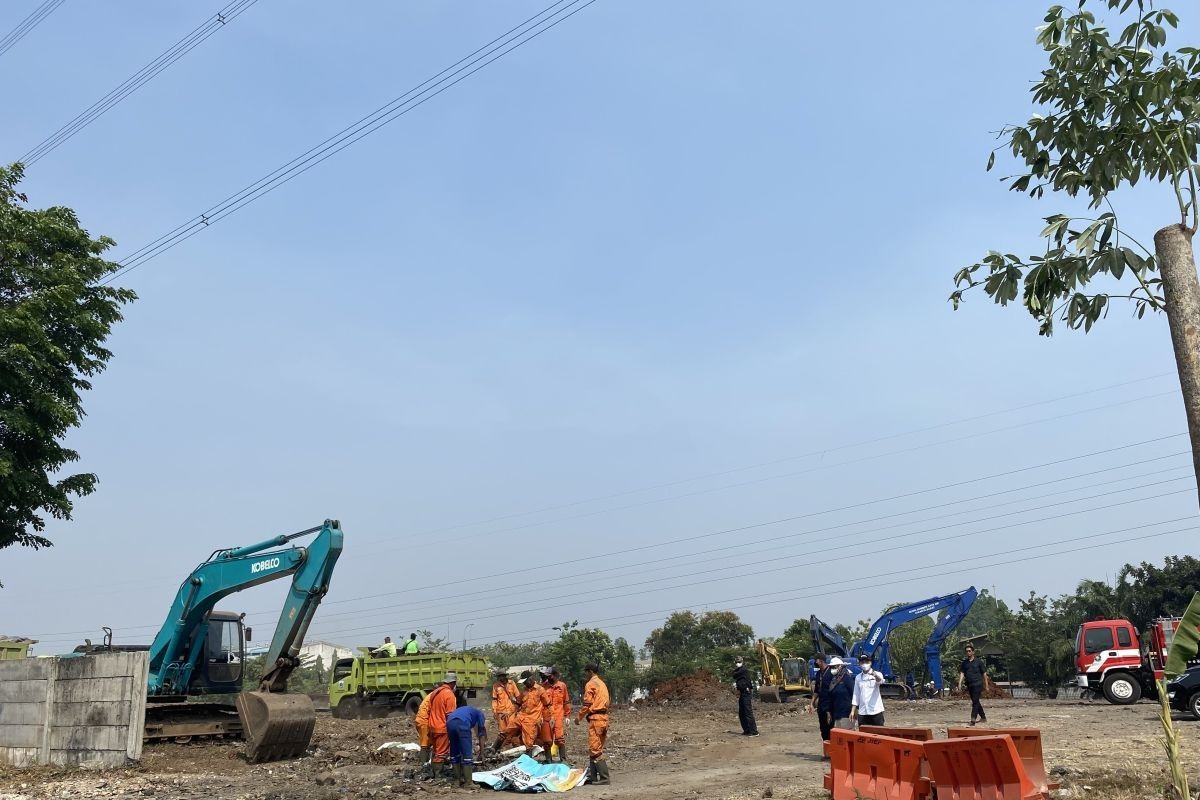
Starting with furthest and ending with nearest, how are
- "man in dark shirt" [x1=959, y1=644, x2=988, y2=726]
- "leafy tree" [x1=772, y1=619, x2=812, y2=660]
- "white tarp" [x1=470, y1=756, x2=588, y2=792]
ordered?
"leafy tree" [x1=772, y1=619, x2=812, y2=660] → "man in dark shirt" [x1=959, y1=644, x2=988, y2=726] → "white tarp" [x1=470, y1=756, x2=588, y2=792]

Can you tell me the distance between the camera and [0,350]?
64.1ft

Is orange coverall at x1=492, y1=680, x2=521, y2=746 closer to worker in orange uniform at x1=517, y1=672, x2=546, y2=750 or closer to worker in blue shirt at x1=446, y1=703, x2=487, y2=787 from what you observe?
worker in orange uniform at x1=517, y1=672, x2=546, y2=750

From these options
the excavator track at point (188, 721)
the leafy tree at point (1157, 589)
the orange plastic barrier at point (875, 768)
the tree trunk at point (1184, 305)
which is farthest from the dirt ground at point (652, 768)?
the leafy tree at point (1157, 589)

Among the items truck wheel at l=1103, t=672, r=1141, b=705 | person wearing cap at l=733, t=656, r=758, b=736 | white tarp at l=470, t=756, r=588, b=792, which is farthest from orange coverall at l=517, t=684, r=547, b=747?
truck wheel at l=1103, t=672, r=1141, b=705

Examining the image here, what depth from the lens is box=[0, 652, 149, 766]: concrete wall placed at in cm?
1614

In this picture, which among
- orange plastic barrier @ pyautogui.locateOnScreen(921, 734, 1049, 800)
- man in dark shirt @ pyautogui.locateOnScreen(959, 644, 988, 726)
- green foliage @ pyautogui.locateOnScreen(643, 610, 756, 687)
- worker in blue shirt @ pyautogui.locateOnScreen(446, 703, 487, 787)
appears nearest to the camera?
orange plastic barrier @ pyautogui.locateOnScreen(921, 734, 1049, 800)

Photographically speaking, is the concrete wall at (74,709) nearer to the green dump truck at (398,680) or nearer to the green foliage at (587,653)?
the green dump truck at (398,680)

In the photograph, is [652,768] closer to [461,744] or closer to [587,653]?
[461,744]

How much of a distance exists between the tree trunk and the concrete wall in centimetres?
1533

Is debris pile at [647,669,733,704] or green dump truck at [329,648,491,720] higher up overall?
green dump truck at [329,648,491,720]

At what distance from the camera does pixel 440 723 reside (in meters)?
13.9

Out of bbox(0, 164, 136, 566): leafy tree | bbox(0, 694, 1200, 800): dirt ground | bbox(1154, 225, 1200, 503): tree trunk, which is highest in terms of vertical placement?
bbox(0, 164, 136, 566): leafy tree

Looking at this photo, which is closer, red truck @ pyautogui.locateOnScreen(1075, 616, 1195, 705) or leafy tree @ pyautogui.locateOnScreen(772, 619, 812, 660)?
red truck @ pyautogui.locateOnScreen(1075, 616, 1195, 705)

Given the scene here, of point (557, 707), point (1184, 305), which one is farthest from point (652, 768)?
point (1184, 305)
